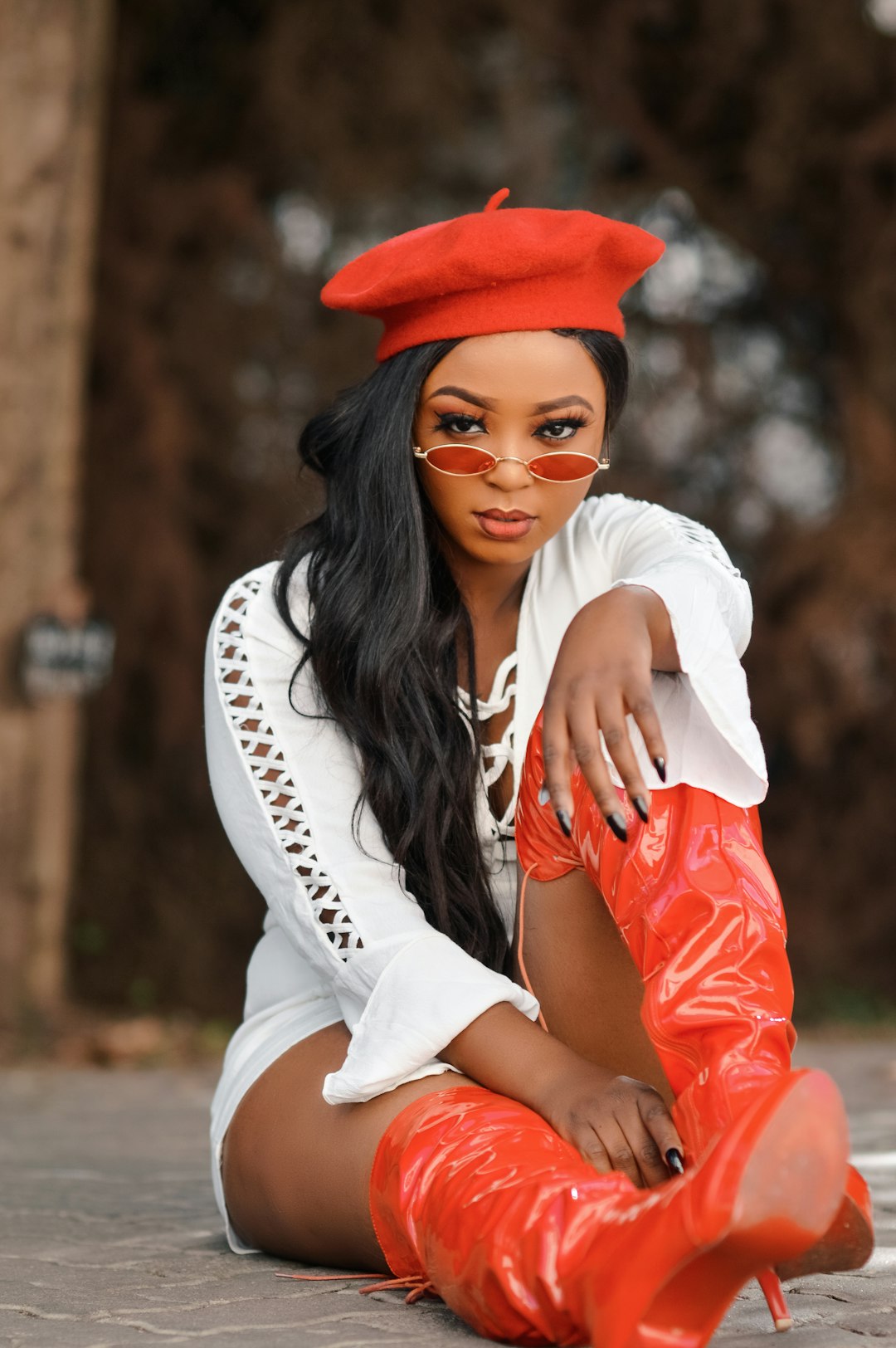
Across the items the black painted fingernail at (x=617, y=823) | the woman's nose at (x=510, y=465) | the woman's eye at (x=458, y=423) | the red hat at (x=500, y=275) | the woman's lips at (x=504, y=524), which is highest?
the red hat at (x=500, y=275)

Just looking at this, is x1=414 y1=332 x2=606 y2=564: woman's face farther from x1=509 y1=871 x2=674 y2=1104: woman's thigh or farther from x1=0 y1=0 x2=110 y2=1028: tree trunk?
x1=0 y1=0 x2=110 y2=1028: tree trunk

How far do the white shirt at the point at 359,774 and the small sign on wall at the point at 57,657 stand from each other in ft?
9.19

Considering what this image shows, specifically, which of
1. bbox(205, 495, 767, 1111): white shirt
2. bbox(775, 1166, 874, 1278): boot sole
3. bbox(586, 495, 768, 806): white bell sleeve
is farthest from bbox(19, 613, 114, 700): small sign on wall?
bbox(775, 1166, 874, 1278): boot sole

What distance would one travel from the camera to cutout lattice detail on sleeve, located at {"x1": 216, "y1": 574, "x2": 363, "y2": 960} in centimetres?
187

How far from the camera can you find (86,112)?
5133 mm

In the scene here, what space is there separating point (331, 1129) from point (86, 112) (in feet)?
13.6

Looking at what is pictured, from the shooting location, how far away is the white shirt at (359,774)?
5.61 ft

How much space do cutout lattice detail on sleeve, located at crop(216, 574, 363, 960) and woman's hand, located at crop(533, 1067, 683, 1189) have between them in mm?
315

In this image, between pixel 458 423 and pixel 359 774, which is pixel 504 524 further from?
pixel 359 774

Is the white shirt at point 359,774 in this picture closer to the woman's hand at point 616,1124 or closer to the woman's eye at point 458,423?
the woman's hand at point 616,1124

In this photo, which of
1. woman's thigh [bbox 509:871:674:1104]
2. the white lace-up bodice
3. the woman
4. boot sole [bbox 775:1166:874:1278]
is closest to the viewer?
boot sole [bbox 775:1166:874:1278]

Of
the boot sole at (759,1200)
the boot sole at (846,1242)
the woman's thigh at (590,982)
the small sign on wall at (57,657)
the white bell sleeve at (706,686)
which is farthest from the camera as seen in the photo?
the small sign on wall at (57,657)

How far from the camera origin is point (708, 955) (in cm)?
154

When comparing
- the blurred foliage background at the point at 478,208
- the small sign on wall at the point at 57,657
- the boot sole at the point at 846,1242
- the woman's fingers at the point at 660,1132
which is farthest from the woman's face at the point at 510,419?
the blurred foliage background at the point at 478,208
